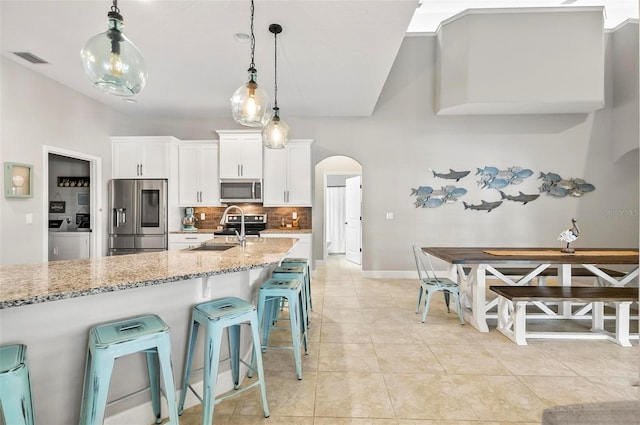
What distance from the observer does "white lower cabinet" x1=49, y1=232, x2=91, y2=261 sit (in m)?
4.84

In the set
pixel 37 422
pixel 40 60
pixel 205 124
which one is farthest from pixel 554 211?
pixel 40 60

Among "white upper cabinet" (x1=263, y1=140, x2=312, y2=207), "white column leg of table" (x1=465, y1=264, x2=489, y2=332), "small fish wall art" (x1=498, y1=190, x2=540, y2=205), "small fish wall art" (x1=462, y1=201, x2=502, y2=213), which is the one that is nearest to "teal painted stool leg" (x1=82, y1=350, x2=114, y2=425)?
"white column leg of table" (x1=465, y1=264, x2=489, y2=332)

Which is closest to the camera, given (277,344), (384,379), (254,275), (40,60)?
(384,379)

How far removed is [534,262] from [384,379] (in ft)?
6.50

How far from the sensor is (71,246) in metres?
4.89

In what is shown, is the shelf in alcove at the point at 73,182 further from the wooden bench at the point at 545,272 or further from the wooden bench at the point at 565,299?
the wooden bench at the point at 545,272

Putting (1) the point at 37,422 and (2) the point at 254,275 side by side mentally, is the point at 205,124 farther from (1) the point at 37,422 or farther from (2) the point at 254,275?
(1) the point at 37,422

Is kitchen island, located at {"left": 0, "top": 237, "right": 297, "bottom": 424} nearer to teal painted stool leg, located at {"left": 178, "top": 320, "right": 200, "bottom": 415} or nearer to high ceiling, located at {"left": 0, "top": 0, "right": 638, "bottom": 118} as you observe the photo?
teal painted stool leg, located at {"left": 178, "top": 320, "right": 200, "bottom": 415}

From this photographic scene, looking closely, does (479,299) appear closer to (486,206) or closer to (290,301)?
(290,301)

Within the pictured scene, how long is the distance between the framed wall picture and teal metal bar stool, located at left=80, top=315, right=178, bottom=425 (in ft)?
10.1

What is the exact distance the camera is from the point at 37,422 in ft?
4.66

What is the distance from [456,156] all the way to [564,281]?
2818 mm

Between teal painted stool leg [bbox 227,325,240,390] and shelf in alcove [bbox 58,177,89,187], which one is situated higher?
shelf in alcove [bbox 58,177,89,187]

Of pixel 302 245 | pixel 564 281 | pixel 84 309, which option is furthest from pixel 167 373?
pixel 564 281
